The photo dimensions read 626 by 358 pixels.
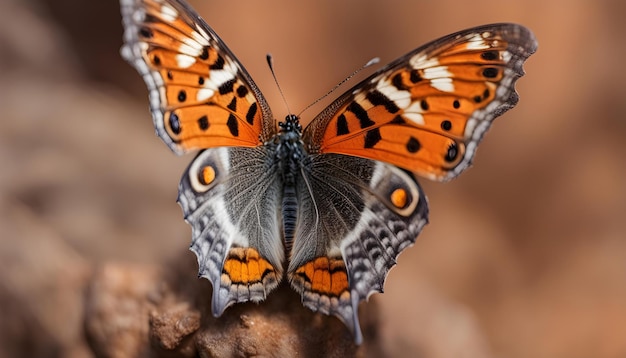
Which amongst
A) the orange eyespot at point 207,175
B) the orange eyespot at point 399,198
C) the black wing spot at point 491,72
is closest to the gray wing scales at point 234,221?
the orange eyespot at point 207,175

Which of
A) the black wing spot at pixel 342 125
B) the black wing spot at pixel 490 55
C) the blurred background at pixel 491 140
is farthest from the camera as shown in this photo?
the blurred background at pixel 491 140

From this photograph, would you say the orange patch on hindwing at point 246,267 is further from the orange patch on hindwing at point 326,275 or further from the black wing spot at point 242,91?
the black wing spot at point 242,91

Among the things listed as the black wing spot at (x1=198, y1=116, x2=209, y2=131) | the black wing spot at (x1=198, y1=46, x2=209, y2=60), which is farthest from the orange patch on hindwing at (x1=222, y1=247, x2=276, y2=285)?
the black wing spot at (x1=198, y1=46, x2=209, y2=60)

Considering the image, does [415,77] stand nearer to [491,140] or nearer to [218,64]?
[218,64]

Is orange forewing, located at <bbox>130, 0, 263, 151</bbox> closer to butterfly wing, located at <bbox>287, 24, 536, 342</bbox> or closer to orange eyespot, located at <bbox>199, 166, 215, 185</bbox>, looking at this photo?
orange eyespot, located at <bbox>199, 166, 215, 185</bbox>

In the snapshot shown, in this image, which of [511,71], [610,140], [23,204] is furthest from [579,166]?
[23,204]

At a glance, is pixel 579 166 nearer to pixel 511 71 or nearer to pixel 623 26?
pixel 623 26
